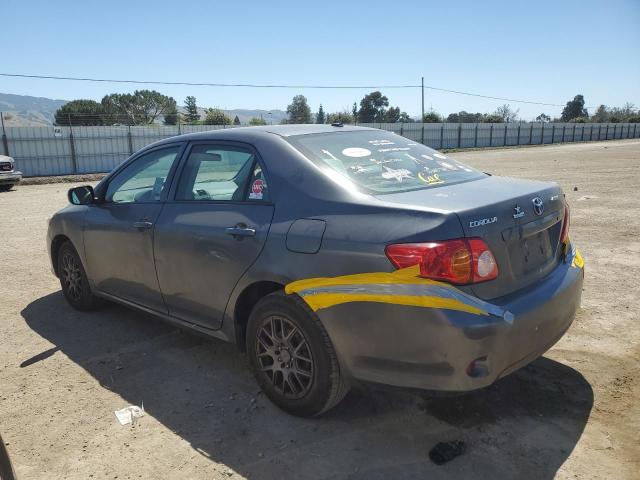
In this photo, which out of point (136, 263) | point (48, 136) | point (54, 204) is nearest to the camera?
point (136, 263)

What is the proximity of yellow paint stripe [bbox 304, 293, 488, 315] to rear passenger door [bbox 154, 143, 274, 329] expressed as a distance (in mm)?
560

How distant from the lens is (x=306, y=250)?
2820 millimetres

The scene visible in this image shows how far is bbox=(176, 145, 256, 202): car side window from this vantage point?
3.39 metres

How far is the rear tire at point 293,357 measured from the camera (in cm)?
282

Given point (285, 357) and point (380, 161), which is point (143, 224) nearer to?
point (285, 357)

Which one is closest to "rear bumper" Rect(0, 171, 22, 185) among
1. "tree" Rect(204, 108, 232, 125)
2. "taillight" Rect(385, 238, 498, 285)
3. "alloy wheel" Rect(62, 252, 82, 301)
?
"alloy wheel" Rect(62, 252, 82, 301)

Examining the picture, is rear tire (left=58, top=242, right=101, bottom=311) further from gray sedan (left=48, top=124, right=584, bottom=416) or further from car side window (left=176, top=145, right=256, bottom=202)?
car side window (left=176, top=145, right=256, bottom=202)

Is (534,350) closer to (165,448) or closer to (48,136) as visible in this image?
(165,448)

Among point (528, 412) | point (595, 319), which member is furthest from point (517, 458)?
point (595, 319)

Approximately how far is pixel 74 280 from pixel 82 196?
0.90 m

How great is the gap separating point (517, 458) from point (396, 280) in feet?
3.60

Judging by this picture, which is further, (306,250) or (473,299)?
(306,250)

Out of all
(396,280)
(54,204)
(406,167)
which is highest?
(406,167)

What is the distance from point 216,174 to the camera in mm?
3664
